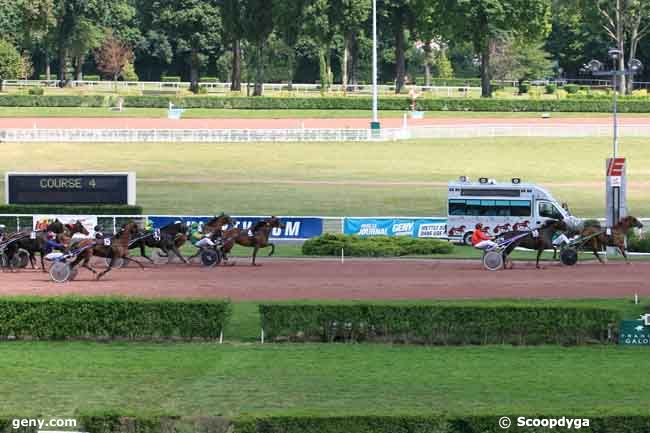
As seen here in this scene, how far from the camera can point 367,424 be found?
1315 cm

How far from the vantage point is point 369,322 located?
19906mm

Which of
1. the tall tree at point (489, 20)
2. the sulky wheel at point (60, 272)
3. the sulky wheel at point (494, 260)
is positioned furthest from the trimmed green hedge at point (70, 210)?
the tall tree at point (489, 20)

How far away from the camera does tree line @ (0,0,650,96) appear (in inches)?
3494

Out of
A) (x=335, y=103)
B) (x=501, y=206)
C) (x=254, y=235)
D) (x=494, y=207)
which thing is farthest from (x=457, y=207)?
(x=335, y=103)

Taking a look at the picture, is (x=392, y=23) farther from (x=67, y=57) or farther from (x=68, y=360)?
(x=68, y=360)

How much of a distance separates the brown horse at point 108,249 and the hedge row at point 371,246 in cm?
662

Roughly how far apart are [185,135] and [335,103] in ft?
62.6

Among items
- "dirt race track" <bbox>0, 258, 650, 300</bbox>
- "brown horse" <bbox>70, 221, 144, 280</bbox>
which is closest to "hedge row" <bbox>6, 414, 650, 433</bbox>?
"dirt race track" <bbox>0, 258, 650, 300</bbox>

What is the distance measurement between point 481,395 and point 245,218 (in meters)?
19.9

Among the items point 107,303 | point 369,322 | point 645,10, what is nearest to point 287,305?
point 369,322

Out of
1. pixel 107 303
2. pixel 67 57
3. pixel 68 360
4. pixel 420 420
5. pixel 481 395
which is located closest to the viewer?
pixel 420 420

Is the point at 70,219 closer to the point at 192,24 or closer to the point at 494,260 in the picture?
the point at 494,260

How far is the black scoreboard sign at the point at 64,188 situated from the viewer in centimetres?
3731

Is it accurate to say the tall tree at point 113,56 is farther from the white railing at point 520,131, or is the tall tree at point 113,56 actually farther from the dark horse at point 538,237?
the dark horse at point 538,237
